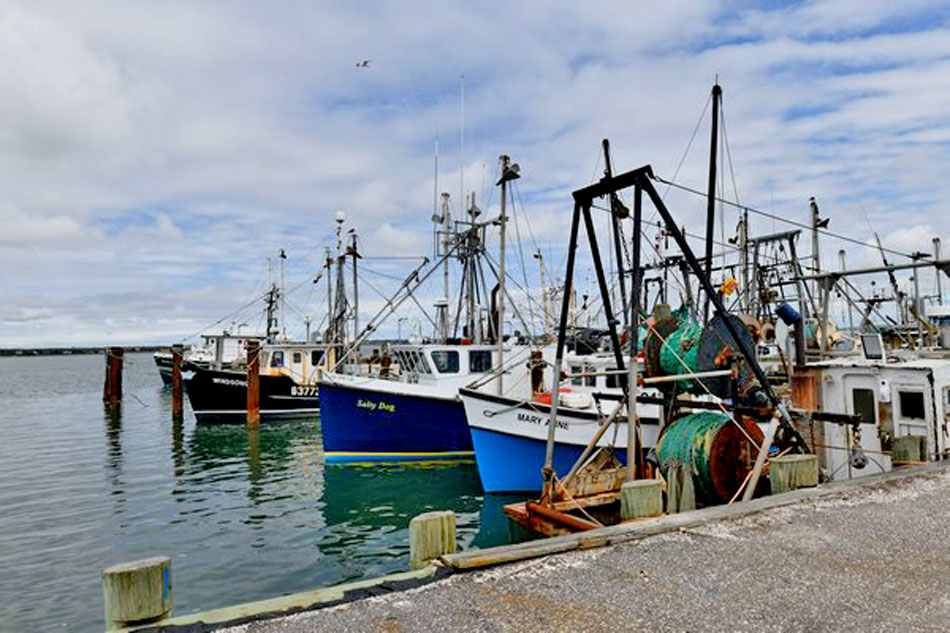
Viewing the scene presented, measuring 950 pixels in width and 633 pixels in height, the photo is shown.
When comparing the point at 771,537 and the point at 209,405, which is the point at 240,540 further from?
the point at 209,405

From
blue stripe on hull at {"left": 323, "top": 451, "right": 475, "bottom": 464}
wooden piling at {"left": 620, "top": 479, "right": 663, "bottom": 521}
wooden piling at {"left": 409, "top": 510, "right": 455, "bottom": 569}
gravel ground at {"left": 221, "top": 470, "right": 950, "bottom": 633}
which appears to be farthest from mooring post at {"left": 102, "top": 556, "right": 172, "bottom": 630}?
blue stripe on hull at {"left": 323, "top": 451, "right": 475, "bottom": 464}

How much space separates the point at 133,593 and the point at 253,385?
2585 centimetres

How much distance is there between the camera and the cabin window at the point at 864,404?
34.0 ft

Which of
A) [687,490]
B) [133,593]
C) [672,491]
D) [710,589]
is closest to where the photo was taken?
[133,593]

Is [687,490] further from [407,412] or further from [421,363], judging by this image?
[421,363]

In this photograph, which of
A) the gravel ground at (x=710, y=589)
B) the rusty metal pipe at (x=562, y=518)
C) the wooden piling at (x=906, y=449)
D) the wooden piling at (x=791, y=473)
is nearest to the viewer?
the gravel ground at (x=710, y=589)

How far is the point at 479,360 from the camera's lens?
1823 centimetres

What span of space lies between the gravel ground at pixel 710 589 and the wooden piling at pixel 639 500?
0.61 metres

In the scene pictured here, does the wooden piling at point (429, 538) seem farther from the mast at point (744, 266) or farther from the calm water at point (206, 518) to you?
the mast at point (744, 266)

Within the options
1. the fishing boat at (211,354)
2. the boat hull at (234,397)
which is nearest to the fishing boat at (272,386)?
the boat hull at (234,397)

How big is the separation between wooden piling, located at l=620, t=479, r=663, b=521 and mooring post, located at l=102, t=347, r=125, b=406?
123 ft

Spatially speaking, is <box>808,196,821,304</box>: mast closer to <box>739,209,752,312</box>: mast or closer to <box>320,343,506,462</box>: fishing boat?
<box>739,209,752,312</box>: mast

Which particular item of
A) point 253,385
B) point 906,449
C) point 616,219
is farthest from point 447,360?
point 253,385

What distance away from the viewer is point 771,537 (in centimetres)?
612
